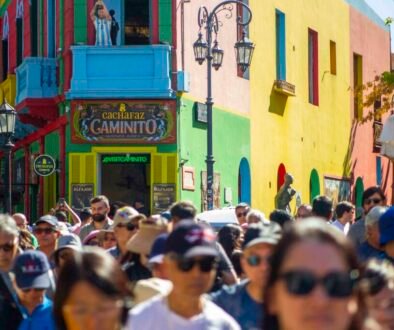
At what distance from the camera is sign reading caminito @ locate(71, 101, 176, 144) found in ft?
96.4

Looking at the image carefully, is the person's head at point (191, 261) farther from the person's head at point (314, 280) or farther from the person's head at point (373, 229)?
the person's head at point (373, 229)

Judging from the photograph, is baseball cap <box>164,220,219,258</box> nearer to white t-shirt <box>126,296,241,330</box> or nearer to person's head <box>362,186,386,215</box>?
white t-shirt <box>126,296,241,330</box>

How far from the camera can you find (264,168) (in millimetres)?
35906

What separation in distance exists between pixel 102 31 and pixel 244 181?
22.0 ft

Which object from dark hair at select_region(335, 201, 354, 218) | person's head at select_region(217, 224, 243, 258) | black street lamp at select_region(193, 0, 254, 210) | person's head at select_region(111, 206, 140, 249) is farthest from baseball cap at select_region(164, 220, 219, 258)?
black street lamp at select_region(193, 0, 254, 210)

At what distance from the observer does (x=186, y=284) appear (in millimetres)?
6223

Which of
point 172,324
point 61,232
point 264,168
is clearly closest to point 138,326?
point 172,324

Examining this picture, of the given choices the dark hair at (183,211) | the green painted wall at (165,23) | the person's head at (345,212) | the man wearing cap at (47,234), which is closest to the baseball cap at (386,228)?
the dark hair at (183,211)

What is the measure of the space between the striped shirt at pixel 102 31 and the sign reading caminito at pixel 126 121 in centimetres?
121

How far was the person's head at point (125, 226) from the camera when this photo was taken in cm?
1155

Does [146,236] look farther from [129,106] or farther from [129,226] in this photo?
[129,106]

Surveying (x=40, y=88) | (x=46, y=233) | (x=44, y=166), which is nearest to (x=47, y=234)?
(x=46, y=233)

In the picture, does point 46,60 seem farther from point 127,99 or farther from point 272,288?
point 272,288

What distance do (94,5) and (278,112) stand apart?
9202 millimetres
